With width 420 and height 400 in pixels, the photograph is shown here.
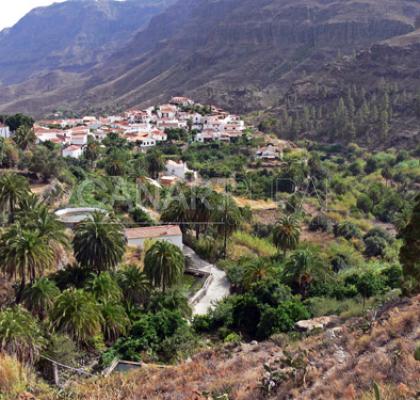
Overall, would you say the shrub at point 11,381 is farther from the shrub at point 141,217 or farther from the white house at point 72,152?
the white house at point 72,152

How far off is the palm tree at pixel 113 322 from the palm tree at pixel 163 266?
151 inches

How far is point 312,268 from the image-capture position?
2662cm

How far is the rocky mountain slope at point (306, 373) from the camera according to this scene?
9445mm

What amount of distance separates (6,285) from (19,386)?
575 inches

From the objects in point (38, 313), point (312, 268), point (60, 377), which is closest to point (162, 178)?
point (312, 268)

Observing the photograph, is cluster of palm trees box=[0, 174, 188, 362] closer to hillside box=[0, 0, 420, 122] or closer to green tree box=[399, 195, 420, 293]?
green tree box=[399, 195, 420, 293]

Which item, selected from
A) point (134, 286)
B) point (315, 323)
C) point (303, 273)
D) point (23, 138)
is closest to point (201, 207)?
point (303, 273)

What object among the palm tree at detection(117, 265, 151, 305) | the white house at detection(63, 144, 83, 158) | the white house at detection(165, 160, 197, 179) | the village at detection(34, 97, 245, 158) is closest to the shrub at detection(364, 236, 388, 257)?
the white house at detection(165, 160, 197, 179)

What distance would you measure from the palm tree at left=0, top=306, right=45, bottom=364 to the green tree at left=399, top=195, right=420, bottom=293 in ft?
46.6

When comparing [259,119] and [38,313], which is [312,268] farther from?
[259,119]

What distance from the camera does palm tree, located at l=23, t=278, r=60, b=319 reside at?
69.5 feet

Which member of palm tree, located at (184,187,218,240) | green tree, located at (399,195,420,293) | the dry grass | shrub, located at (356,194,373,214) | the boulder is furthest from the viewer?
shrub, located at (356,194,373,214)

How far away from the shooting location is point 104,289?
22516 mm

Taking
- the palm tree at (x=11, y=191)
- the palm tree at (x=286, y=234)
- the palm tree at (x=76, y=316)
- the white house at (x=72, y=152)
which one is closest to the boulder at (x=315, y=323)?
the palm tree at (x=76, y=316)
